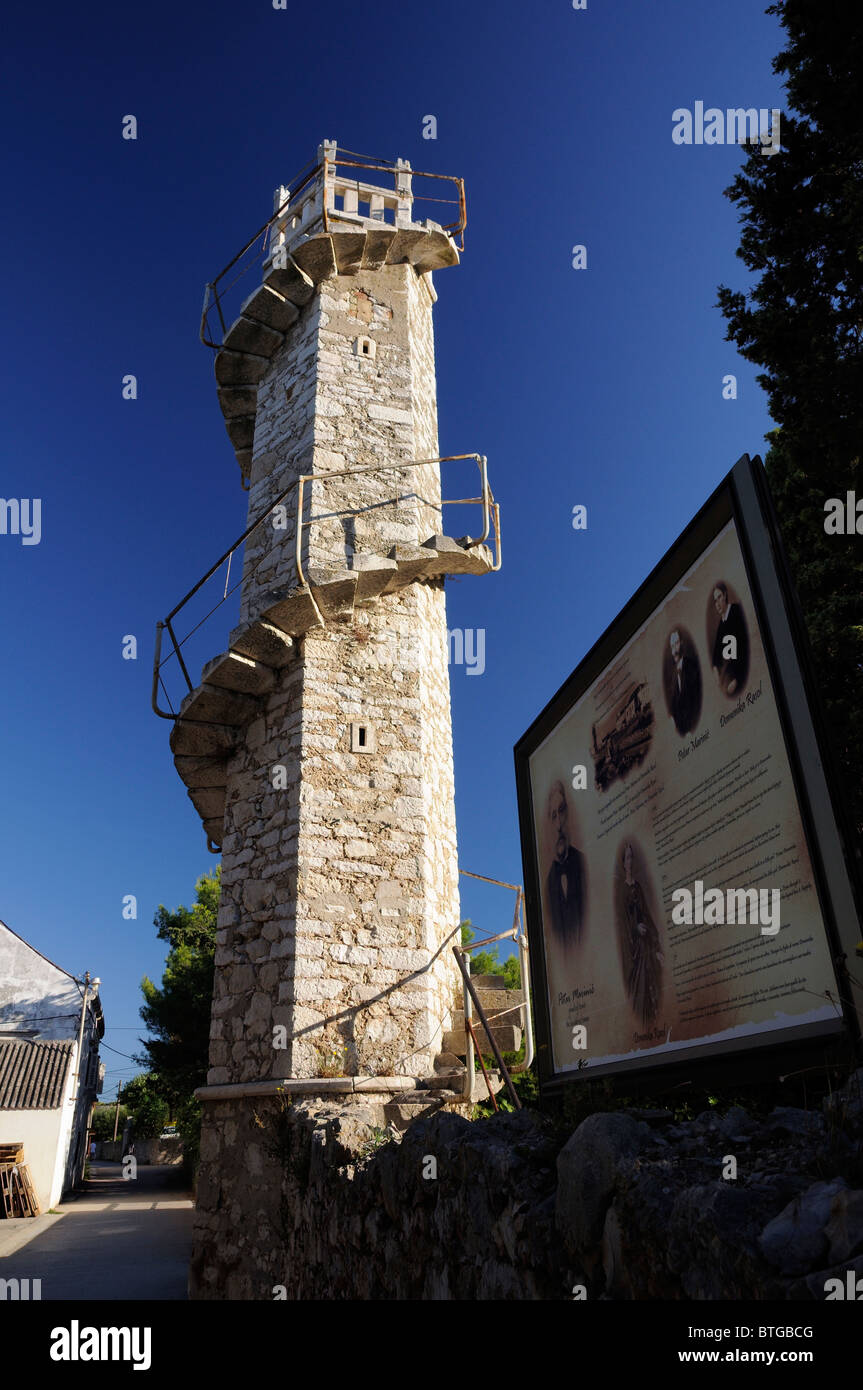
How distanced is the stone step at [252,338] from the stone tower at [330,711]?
0.03 m

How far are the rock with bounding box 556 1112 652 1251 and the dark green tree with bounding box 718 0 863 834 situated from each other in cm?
431

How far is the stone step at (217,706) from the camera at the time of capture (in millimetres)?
8828

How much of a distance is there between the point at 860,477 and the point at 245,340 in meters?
7.84

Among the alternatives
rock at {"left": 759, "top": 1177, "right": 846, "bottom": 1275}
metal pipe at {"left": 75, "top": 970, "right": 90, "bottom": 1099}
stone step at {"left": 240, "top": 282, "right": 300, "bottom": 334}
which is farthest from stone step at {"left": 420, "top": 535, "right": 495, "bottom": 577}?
metal pipe at {"left": 75, "top": 970, "right": 90, "bottom": 1099}

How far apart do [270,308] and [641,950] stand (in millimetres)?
9788

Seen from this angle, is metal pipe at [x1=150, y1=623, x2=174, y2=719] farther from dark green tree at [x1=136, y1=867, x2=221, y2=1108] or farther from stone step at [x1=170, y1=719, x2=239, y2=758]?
dark green tree at [x1=136, y1=867, x2=221, y2=1108]

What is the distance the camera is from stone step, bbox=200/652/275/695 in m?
8.58

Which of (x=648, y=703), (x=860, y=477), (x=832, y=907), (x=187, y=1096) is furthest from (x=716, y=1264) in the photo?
(x=187, y=1096)

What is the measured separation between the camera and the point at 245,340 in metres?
11.1

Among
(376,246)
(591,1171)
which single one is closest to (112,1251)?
(591,1171)

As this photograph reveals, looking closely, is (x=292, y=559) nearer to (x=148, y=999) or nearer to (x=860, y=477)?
(x=860, y=477)

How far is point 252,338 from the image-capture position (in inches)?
436

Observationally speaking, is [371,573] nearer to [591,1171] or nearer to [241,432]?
[241,432]
